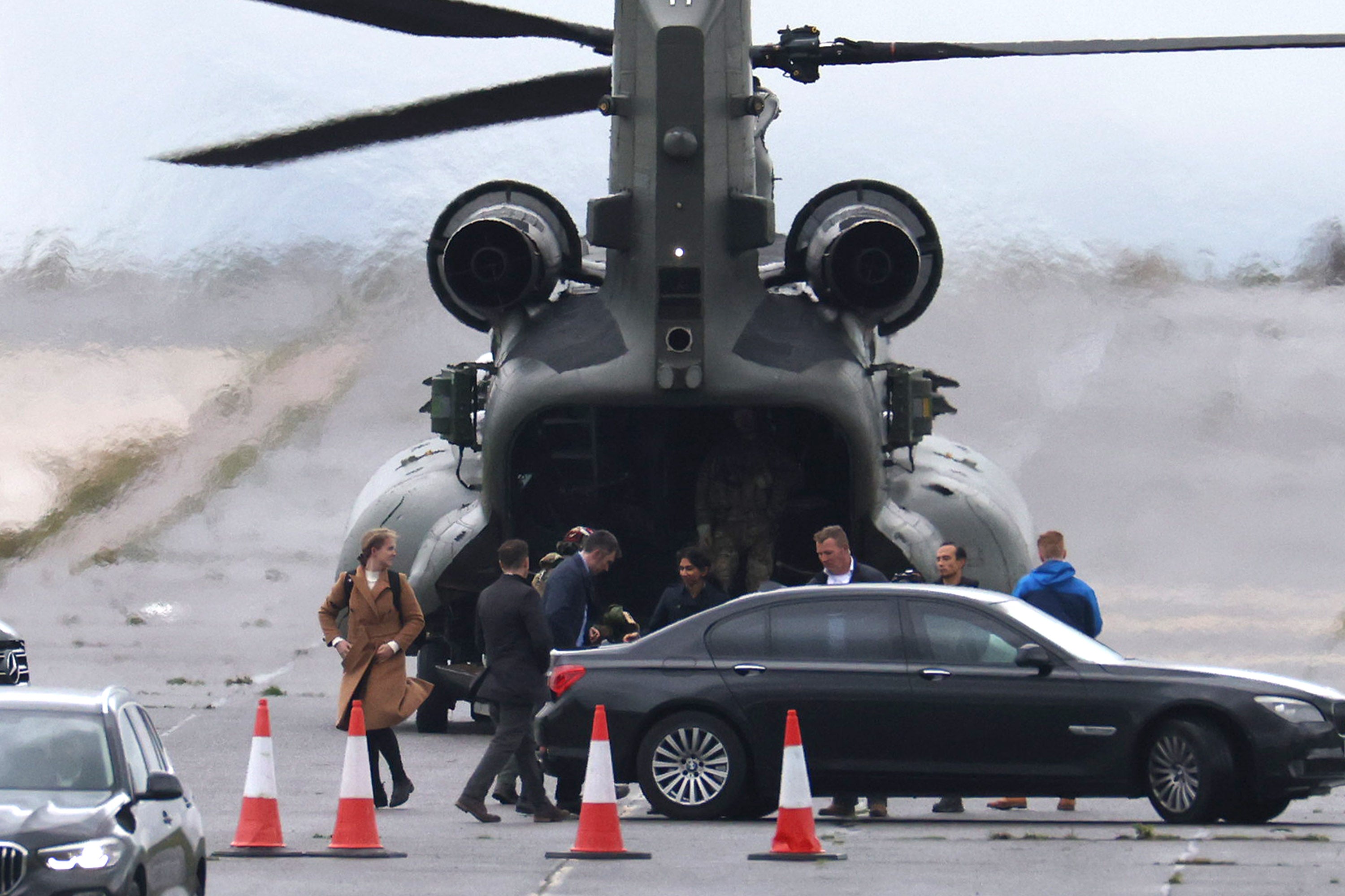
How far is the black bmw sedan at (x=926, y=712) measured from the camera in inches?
560

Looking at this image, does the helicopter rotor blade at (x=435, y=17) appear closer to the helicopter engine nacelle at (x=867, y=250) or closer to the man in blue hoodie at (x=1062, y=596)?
the helicopter engine nacelle at (x=867, y=250)

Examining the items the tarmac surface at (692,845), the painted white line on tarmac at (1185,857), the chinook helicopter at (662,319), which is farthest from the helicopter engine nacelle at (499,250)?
the painted white line on tarmac at (1185,857)

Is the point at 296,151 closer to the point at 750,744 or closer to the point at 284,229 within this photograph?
the point at 750,744

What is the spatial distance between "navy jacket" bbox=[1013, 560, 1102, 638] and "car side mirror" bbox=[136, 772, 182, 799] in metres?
7.66

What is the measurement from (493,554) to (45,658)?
9027mm

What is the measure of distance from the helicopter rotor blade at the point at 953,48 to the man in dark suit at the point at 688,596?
16.1ft

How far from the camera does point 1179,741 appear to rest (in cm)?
1427

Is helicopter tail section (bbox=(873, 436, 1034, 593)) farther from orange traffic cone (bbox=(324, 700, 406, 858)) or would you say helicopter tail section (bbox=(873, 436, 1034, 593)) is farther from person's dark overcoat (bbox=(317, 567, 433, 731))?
orange traffic cone (bbox=(324, 700, 406, 858))

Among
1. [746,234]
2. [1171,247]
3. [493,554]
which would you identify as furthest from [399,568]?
[1171,247]

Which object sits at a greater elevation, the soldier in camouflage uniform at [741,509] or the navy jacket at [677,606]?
the soldier in camouflage uniform at [741,509]

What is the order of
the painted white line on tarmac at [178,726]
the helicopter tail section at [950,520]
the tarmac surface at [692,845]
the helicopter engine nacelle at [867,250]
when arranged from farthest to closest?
the painted white line on tarmac at [178,726] < the helicopter tail section at [950,520] < the helicopter engine nacelle at [867,250] < the tarmac surface at [692,845]

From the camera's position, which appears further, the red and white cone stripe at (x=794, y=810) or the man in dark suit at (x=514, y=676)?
the man in dark suit at (x=514, y=676)

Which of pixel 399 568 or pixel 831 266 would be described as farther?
pixel 399 568

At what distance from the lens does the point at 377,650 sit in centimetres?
1516
